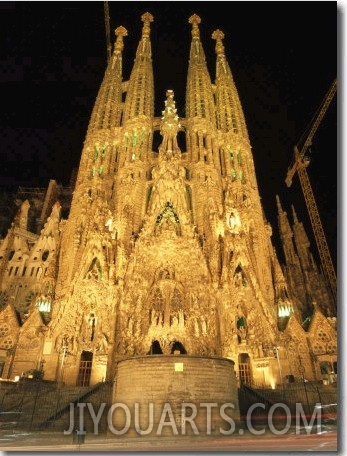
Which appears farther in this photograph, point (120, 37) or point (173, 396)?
point (120, 37)

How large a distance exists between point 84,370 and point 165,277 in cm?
1129

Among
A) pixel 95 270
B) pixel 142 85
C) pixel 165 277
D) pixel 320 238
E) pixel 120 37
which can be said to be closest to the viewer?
pixel 95 270

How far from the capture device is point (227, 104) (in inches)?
1939

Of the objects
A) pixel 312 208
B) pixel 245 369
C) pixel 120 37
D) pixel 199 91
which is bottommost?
pixel 245 369

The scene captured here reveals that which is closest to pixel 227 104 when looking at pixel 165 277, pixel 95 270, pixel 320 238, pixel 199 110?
pixel 199 110

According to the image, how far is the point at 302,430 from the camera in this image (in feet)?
50.3

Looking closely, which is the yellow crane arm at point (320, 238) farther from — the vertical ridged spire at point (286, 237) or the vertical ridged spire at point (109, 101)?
the vertical ridged spire at point (109, 101)

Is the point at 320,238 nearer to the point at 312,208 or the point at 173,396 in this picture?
the point at 312,208

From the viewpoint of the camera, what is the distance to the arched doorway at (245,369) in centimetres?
3170

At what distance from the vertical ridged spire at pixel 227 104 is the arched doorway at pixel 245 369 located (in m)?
27.4

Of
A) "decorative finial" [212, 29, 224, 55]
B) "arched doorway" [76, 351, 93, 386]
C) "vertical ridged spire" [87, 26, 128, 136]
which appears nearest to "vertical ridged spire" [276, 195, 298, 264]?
"decorative finial" [212, 29, 224, 55]

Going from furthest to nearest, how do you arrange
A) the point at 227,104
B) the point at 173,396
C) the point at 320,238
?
the point at 227,104, the point at 320,238, the point at 173,396

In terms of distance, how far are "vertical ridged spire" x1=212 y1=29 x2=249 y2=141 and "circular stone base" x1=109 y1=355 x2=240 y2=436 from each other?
33.5m

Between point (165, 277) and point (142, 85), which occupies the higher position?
point (142, 85)
